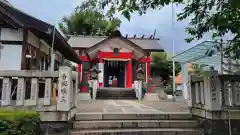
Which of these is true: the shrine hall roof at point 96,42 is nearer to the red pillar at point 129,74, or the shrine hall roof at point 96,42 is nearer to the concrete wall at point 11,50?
the red pillar at point 129,74

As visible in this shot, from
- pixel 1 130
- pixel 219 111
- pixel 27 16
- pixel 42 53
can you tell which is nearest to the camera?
pixel 1 130

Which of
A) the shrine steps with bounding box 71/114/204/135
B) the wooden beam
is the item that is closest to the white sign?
the wooden beam

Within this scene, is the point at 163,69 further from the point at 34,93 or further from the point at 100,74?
the point at 34,93

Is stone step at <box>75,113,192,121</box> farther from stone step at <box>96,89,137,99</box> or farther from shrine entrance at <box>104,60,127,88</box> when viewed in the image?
shrine entrance at <box>104,60,127,88</box>

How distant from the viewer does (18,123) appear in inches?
143

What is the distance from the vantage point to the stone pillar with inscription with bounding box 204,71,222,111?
474cm

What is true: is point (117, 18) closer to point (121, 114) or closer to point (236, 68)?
point (121, 114)

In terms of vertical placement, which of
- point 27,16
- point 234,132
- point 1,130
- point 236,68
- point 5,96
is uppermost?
point 27,16

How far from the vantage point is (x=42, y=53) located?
477 inches

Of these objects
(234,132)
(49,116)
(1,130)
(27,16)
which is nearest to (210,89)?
(234,132)

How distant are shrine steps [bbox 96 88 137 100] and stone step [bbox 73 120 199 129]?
38.7 ft

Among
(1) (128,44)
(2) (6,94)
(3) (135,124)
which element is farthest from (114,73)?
(2) (6,94)

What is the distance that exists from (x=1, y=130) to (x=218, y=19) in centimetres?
411

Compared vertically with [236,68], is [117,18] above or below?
above
